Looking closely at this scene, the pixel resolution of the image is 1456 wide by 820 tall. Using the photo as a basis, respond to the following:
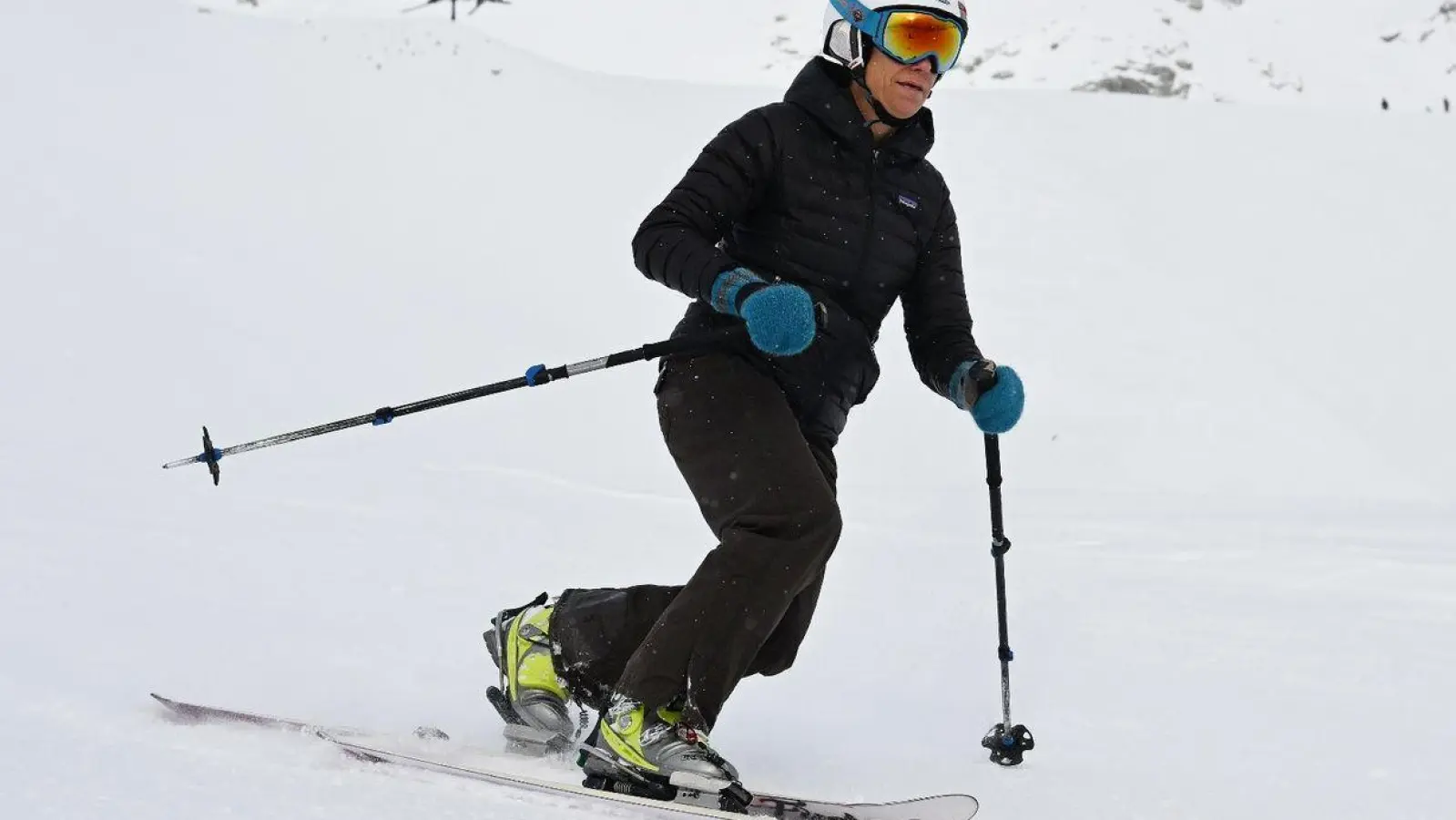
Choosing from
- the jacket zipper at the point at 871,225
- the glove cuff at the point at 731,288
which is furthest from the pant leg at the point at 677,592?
the jacket zipper at the point at 871,225

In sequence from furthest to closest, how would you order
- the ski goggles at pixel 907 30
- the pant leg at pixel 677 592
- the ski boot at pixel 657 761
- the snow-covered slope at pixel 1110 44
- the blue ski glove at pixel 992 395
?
the snow-covered slope at pixel 1110 44 → the blue ski glove at pixel 992 395 → the ski goggles at pixel 907 30 → the pant leg at pixel 677 592 → the ski boot at pixel 657 761

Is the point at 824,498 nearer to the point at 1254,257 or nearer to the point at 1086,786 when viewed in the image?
the point at 1086,786

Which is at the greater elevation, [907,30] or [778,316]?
[907,30]

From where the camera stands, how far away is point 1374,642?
16.9 ft

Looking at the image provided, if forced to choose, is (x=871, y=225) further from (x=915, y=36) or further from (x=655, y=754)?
(x=655, y=754)

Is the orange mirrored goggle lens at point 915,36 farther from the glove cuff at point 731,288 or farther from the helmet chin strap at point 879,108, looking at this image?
the glove cuff at point 731,288

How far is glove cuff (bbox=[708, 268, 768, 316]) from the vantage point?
132 inches

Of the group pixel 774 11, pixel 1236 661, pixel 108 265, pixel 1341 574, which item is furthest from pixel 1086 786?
pixel 774 11

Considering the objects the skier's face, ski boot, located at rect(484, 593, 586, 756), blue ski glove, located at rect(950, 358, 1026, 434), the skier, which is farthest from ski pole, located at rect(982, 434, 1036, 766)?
ski boot, located at rect(484, 593, 586, 756)

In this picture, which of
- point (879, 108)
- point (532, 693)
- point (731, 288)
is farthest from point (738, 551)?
point (879, 108)

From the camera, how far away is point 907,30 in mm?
3689

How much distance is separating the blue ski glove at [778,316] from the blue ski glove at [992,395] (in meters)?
0.77

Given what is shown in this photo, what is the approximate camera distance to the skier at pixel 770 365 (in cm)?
337

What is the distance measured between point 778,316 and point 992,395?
0.91 m
